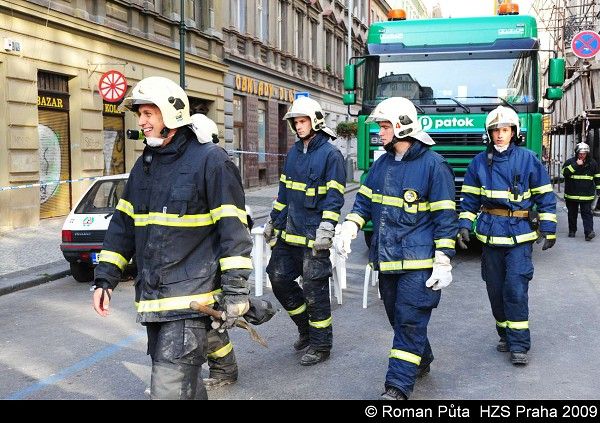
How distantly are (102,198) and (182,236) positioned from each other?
253 inches

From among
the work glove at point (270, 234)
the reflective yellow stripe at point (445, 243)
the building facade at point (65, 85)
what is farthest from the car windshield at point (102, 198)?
the reflective yellow stripe at point (445, 243)

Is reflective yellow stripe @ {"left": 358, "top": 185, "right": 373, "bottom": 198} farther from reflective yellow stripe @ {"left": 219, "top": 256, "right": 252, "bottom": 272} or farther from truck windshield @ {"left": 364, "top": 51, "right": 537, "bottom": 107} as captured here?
truck windshield @ {"left": 364, "top": 51, "right": 537, "bottom": 107}

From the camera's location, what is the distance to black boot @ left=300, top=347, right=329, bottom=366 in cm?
534

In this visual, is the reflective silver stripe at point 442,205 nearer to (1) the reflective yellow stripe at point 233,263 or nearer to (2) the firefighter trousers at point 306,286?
(2) the firefighter trousers at point 306,286

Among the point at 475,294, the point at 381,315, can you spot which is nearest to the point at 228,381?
the point at 381,315

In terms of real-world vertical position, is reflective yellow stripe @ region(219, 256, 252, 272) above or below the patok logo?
below

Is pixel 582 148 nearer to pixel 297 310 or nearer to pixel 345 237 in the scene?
pixel 297 310

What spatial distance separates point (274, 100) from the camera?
2852 cm

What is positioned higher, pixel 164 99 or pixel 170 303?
pixel 164 99

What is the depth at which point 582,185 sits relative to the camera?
13.1 meters

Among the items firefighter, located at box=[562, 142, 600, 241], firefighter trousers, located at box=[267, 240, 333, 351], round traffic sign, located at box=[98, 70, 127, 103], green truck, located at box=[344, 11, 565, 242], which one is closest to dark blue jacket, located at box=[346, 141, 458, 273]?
firefighter trousers, located at box=[267, 240, 333, 351]

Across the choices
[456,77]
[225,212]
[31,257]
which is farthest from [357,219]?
[31,257]

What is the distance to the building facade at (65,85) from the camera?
13445 mm

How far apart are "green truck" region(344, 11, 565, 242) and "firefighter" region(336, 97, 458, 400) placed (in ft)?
16.7
